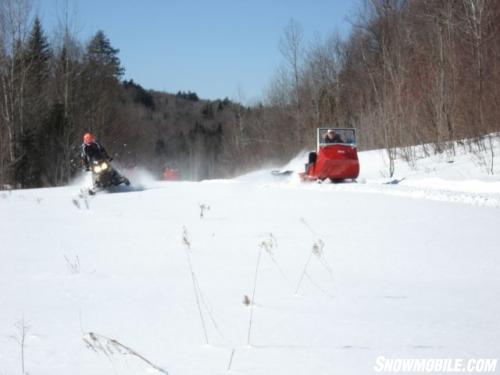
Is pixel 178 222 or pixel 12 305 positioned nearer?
pixel 12 305

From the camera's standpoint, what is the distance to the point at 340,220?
27.1ft

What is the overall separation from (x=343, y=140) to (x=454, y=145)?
605 centimetres

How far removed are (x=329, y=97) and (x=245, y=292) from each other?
3530 cm

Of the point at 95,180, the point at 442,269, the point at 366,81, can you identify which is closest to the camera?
the point at 442,269

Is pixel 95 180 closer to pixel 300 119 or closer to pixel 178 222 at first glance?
pixel 178 222

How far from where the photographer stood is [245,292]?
4.04 meters

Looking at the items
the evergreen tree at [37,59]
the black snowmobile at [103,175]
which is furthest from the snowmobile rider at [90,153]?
the evergreen tree at [37,59]

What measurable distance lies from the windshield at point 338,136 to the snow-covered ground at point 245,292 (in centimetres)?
792

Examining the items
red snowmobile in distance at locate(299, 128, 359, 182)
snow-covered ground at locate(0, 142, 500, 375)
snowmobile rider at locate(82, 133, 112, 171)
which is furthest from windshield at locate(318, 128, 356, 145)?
snow-covered ground at locate(0, 142, 500, 375)

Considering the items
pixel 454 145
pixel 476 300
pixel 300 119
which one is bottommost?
pixel 476 300

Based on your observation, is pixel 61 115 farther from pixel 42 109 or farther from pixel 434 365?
pixel 434 365

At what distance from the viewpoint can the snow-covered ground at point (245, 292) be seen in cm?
271

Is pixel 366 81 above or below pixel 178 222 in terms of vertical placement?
above

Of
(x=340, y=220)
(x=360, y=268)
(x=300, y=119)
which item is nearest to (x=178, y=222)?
(x=340, y=220)
